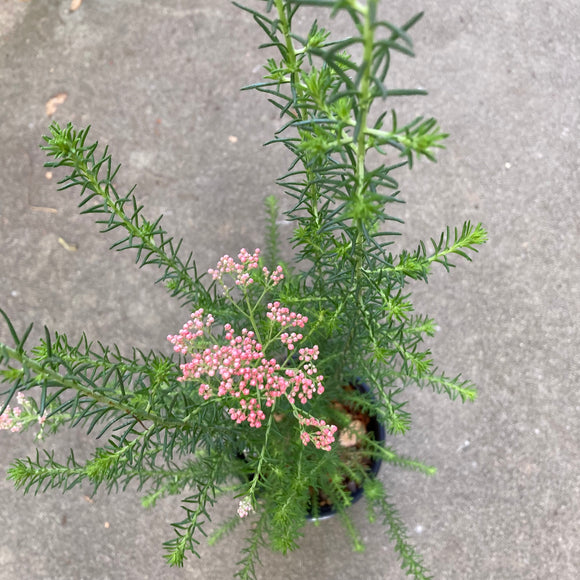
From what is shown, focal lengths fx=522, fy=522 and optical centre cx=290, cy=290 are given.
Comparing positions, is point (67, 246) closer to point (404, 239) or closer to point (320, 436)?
point (404, 239)

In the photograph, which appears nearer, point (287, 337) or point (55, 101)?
point (287, 337)

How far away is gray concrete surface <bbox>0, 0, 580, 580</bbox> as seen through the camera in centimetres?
162

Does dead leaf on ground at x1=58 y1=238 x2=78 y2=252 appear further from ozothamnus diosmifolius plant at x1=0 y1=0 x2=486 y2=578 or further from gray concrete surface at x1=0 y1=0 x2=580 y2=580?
ozothamnus diosmifolius plant at x1=0 y1=0 x2=486 y2=578

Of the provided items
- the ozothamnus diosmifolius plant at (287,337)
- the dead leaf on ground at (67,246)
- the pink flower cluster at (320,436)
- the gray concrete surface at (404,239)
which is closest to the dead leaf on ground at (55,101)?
the gray concrete surface at (404,239)

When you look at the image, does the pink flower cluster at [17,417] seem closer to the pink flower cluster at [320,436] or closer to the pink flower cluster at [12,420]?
the pink flower cluster at [12,420]

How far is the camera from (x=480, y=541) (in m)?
1.60

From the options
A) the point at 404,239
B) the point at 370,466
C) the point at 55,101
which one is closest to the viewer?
the point at 370,466

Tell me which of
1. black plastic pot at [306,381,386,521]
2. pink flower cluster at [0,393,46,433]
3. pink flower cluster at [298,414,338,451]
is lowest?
black plastic pot at [306,381,386,521]

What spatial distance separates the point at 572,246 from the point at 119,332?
1.56m

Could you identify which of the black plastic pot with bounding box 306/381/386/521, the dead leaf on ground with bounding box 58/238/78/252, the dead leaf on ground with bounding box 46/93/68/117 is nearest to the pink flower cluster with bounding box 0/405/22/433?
the black plastic pot with bounding box 306/381/386/521

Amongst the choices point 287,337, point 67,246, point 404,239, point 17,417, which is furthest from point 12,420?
point 404,239

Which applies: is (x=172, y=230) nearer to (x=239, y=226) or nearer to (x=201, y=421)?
(x=239, y=226)

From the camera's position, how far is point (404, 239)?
1766 mm

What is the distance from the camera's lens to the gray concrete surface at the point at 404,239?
1.62 meters
